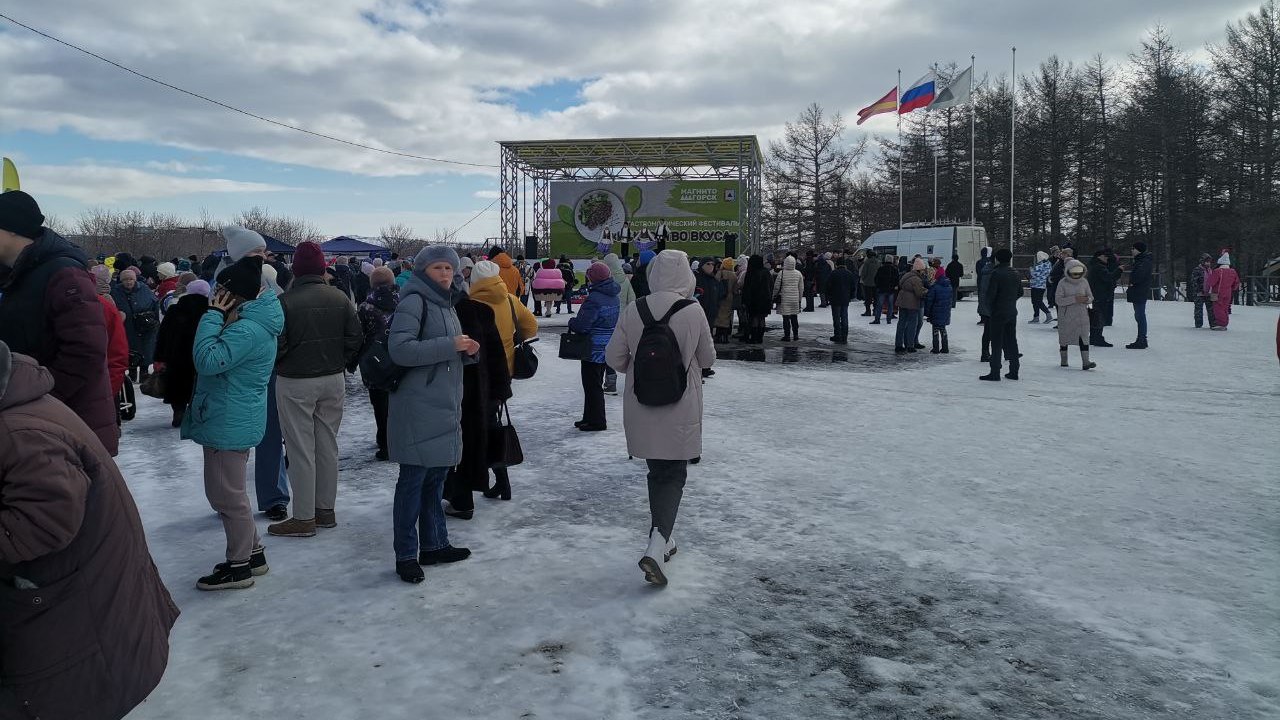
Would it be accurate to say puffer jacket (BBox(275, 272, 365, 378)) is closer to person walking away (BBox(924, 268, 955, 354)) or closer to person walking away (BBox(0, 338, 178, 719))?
person walking away (BBox(0, 338, 178, 719))

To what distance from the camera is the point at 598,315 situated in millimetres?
8008

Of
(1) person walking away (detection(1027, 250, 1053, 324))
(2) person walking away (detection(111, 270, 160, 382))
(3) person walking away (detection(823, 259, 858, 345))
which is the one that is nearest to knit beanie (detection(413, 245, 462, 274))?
(2) person walking away (detection(111, 270, 160, 382))

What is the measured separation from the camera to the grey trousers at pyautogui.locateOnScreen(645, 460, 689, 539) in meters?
4.19

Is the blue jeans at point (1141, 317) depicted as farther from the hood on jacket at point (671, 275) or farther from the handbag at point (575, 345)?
the hood on jacket at point (671, 275)

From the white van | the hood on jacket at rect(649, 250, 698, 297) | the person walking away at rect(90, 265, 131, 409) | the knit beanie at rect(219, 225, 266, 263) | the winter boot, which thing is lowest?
the winter boot

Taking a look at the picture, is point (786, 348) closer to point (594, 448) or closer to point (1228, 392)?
point (1228, 392)

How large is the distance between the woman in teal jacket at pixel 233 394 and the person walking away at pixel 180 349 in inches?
23.1

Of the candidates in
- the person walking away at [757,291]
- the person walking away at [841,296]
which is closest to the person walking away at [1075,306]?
the person walking away at [841,296]

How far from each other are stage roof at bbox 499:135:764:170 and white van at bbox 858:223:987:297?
6.63 m

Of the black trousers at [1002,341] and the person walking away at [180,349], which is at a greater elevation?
the person walking away at [180,349]

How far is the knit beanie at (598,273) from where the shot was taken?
779 cm

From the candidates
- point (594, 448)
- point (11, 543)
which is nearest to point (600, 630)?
point (11, 543)

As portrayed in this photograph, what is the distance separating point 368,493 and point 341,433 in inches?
88.2

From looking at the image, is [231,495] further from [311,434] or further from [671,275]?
[671,275]
